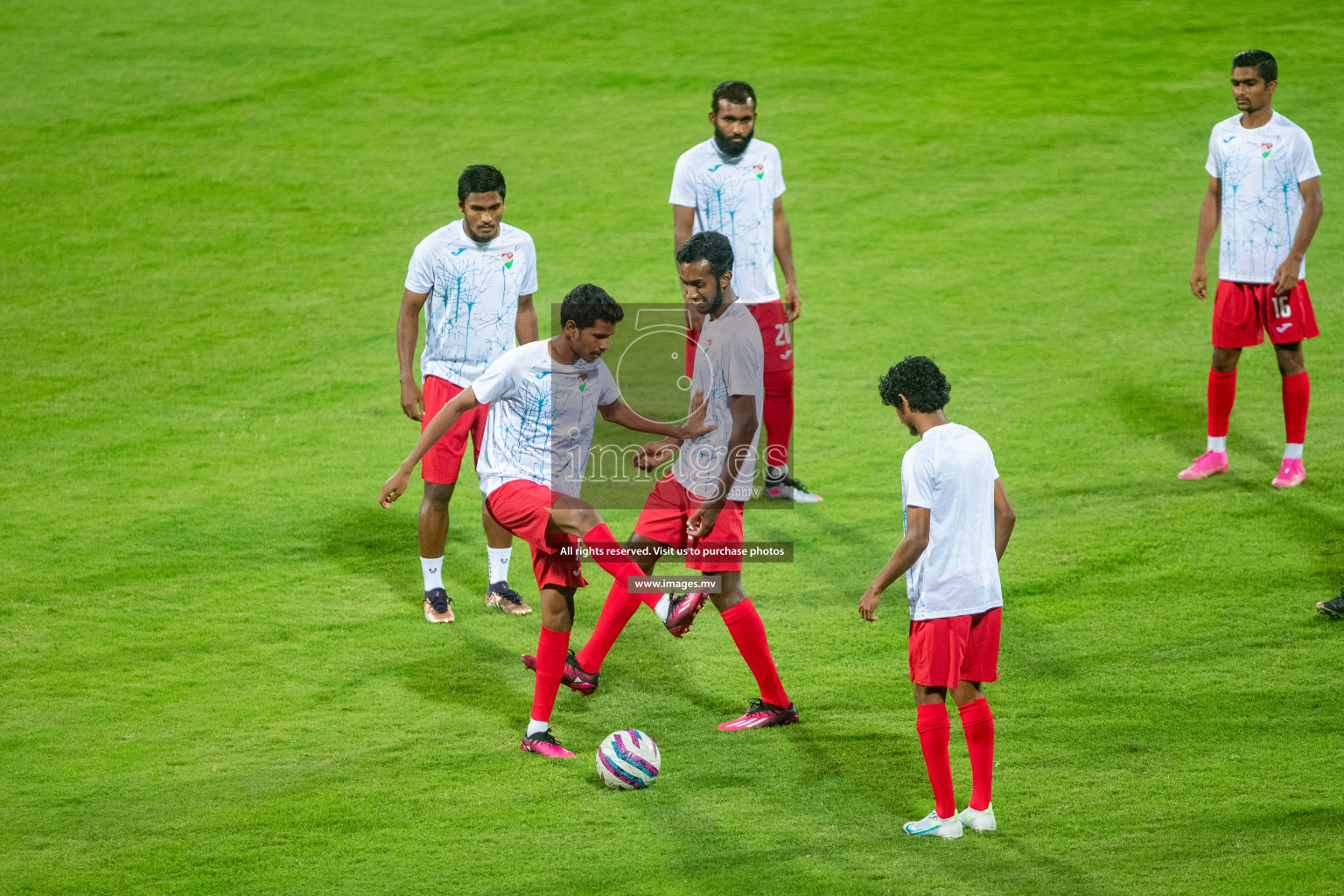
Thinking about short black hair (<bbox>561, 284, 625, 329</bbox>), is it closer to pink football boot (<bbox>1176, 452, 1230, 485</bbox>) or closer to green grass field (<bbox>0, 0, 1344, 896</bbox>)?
green grass field (<bbox>0, 0, 1344, 896</bbox>)

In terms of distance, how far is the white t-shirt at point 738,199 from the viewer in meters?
7.60

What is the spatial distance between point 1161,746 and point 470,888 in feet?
9.55

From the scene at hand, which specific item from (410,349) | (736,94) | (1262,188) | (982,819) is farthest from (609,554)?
(1262,188)

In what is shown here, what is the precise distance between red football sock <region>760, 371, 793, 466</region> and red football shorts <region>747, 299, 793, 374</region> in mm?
56

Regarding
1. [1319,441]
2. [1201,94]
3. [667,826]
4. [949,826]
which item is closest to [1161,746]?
[949,826]

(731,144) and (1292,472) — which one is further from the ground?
(731,144)

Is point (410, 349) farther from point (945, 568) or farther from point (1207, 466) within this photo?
point (1207, 466)

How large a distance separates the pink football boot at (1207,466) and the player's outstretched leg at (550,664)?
4.75 meters

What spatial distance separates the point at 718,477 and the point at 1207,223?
454cm

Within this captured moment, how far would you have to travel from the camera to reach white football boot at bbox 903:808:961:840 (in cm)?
477

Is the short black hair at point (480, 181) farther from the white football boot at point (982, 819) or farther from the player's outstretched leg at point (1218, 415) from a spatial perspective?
the player's outstretched leg at point (1218, 415)

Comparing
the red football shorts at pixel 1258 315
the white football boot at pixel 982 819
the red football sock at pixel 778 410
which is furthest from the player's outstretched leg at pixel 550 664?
the red football shorts at pixel 1258 315

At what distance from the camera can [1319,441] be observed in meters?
8.83

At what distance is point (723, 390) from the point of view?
5453mm
